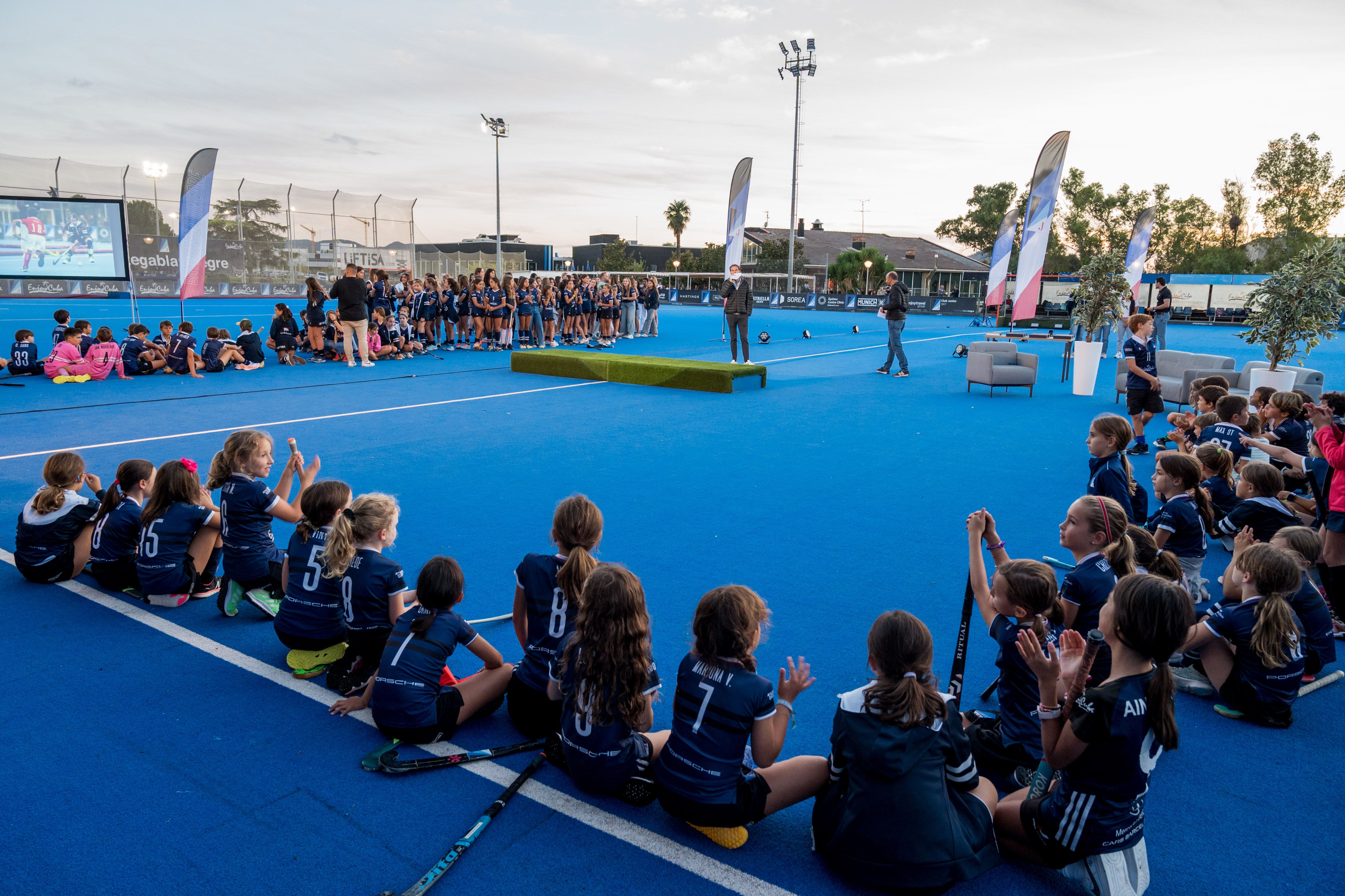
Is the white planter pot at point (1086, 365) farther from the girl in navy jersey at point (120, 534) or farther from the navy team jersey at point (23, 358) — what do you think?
the navy team jersey at point (23, 358)

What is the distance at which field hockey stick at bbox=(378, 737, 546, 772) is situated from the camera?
311cm

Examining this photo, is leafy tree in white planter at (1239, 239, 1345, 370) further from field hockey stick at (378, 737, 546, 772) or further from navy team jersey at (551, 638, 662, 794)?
field hockey stick at (378, 737, 546, 772)

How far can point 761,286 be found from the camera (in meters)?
55.7

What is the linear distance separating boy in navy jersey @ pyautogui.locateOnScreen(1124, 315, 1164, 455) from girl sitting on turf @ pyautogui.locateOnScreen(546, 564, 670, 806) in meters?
8.28

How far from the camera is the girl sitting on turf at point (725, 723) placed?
262 cm

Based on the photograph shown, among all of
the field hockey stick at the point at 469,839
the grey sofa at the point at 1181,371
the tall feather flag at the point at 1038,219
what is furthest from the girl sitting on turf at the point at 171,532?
the tall feather flag at the point at 1038,219

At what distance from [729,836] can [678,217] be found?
87.6 metres

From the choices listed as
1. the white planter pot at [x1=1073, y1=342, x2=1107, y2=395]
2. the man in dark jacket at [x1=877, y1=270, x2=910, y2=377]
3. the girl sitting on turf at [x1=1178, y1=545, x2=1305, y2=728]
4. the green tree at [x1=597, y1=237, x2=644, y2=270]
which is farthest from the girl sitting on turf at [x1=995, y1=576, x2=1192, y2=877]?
the green tree at [x1=597, y1=237, x2=644, y2=270]

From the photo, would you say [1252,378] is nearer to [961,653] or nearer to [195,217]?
[961,653]

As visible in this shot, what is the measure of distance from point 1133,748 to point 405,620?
268 centimetres

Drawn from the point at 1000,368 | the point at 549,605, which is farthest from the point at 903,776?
the point at 1000,368

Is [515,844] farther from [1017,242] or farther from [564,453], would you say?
[1017,242]

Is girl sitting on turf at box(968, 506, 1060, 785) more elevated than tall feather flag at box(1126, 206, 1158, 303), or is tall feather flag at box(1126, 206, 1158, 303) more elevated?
tall feather flag at box(1126, 206, 1158, 303)

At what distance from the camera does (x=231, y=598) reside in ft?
15.1
